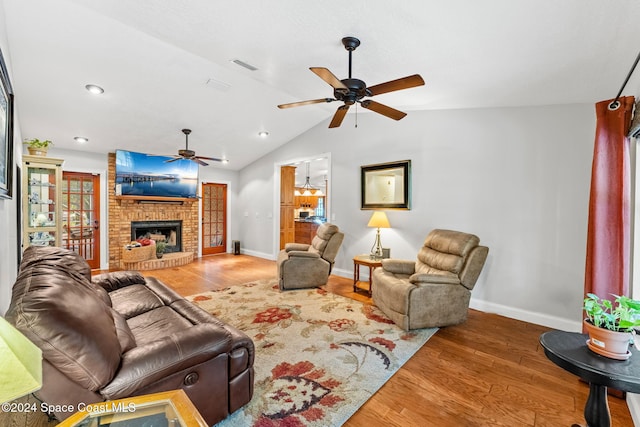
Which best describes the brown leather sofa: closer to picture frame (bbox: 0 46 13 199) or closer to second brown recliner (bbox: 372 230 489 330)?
picture frame (bbox: 0 46 13 199)

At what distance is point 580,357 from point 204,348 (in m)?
1.95

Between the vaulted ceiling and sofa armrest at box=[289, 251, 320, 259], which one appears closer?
the vaulted ceiling

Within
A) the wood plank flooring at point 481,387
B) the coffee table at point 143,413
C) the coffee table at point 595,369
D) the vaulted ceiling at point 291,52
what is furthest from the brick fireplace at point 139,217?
the coffee table at point 595,369

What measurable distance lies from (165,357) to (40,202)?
3.58 m

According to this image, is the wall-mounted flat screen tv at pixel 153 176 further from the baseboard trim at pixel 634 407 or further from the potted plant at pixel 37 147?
the baseboard trim at pixel 634 407

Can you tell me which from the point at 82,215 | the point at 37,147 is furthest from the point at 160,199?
the point at 37,147

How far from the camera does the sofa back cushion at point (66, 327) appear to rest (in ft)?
3.48

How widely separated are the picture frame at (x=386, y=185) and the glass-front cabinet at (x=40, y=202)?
173 inches

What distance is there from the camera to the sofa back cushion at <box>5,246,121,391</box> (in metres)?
1.06

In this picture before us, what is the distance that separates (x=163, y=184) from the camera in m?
6.32

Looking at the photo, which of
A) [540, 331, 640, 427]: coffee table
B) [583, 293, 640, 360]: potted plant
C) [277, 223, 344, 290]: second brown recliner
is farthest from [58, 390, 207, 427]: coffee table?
[277, 223, 344, 290]: second brown recliner

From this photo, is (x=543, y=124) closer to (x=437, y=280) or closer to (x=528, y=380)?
(x=437, y=280)

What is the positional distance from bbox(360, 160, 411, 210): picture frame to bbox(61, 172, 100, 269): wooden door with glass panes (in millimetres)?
5462

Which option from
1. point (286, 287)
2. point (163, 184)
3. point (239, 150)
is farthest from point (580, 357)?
point (163, 184)
